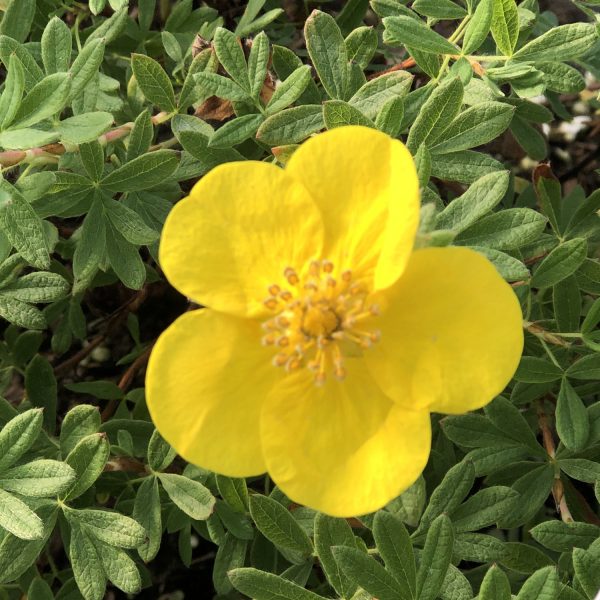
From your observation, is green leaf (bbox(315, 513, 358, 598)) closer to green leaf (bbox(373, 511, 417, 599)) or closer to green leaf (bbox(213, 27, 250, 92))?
green leaf (bbox(373, 511, 417, 599))

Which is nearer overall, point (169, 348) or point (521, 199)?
point (169, 348)

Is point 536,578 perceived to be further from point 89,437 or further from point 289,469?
point 89,437

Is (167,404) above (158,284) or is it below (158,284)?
above

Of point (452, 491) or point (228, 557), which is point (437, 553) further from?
point (228, 557)

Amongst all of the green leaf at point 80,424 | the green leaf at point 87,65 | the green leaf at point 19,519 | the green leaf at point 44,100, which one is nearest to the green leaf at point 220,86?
the green leaf at point 87,65

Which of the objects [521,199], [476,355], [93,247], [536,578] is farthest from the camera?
[521,199]

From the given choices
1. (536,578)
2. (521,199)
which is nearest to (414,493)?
(536,578)
